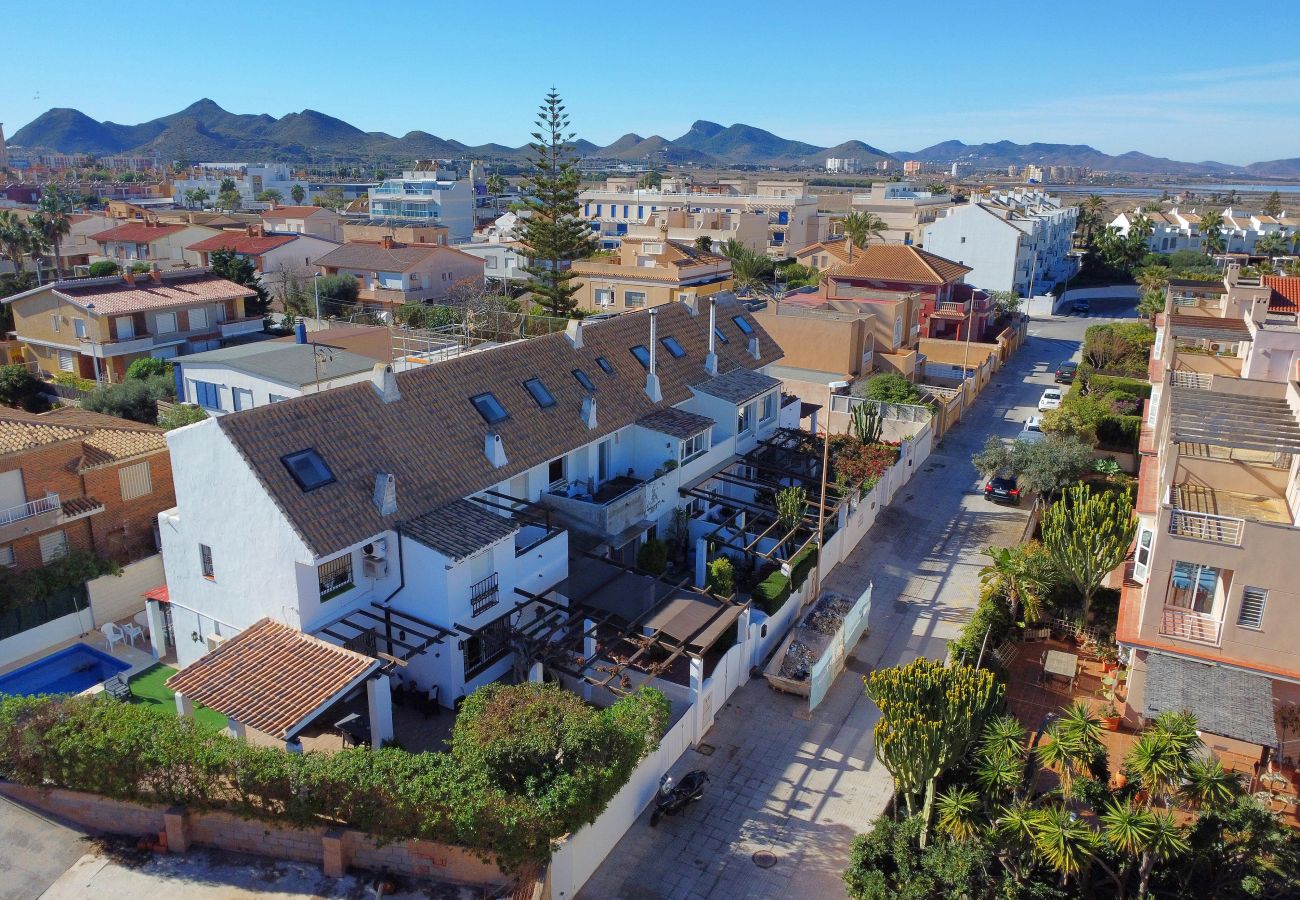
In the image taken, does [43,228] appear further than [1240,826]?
Yes

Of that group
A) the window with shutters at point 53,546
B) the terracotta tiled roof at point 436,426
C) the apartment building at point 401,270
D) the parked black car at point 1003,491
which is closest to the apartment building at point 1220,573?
the parked black car at point 1003,491

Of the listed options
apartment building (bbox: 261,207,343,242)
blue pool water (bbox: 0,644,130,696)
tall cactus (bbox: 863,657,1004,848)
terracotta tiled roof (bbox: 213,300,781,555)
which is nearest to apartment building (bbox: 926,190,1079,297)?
terracotta tiled roof (bbox: 213,300,781,555)

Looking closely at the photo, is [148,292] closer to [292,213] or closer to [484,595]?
[484,595]

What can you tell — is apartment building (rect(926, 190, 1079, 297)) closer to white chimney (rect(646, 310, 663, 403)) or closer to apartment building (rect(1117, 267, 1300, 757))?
white chimney (rect(646, 310, 663, 403))

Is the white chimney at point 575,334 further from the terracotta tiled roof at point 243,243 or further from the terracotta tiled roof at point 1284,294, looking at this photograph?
the terracotta tiled roof at point 243,243

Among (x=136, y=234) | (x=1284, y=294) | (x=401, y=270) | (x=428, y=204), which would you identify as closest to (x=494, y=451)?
(x=1284, y=294)

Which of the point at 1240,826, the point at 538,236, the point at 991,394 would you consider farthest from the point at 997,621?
the point at 538,236

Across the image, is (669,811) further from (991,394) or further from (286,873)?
(991,394)
